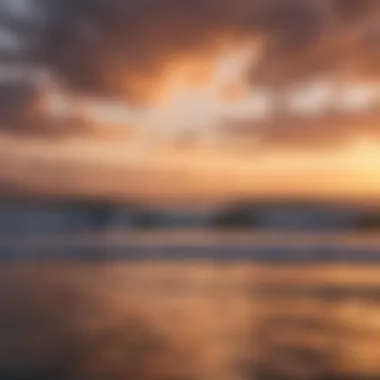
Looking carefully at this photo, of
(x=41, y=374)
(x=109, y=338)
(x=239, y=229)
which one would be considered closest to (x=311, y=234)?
(x=239, y=229)

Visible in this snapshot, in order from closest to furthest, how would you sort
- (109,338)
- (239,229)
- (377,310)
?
(239,229)
(109,338)
(377,310)

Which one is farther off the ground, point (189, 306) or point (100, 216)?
point (100, 216)

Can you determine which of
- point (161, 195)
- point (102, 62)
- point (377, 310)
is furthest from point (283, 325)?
point (102, 62)

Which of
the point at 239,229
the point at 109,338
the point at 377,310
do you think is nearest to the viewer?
the point at 239,229

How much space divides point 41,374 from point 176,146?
59 centimetres

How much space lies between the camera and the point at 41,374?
61.6 inches

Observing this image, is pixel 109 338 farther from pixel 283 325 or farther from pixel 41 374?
pixel 283 325

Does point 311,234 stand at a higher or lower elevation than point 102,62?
lower

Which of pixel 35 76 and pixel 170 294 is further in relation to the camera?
pixel 170 294

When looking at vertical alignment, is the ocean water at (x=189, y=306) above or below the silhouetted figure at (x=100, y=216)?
below

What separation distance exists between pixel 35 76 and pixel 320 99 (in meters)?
0.64

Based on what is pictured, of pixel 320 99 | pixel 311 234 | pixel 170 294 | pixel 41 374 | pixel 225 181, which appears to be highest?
pixel 320 99

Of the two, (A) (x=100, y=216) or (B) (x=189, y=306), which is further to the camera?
(B) (x=189, y=306)

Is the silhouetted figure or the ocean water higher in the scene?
the silhouetted figure
